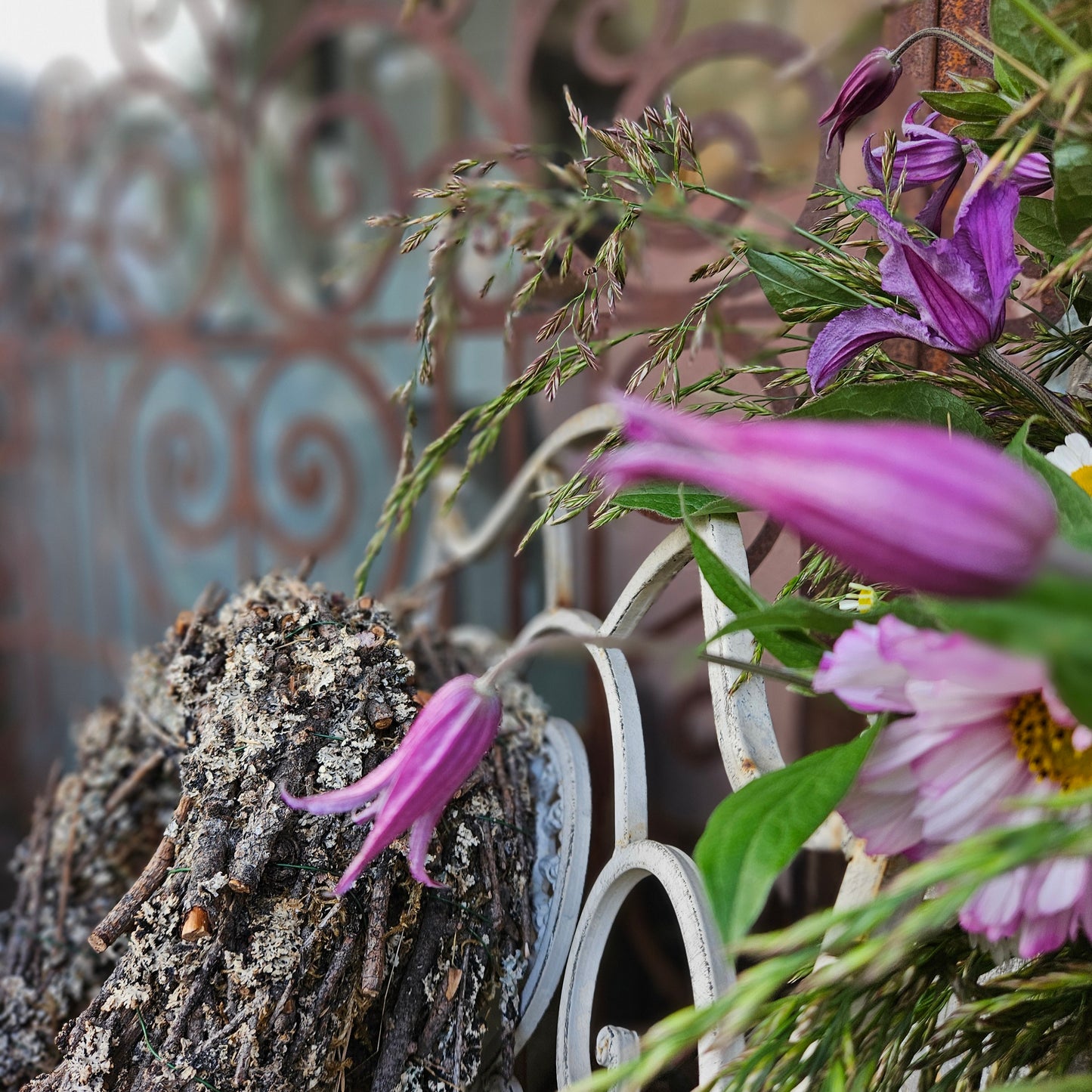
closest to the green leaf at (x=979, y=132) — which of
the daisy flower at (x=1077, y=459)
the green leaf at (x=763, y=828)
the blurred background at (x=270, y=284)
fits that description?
the daisy flower at (x=1077, y=459)

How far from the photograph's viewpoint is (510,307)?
0.32 m

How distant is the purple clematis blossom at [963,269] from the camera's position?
0.28 meters

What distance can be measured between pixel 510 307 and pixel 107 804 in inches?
14.9

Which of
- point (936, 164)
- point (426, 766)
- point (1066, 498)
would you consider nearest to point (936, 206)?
point (936, 164)

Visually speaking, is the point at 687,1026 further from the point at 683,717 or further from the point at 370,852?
the point at 683,717

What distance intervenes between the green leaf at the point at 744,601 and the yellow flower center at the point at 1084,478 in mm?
92

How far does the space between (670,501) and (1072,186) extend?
16 centimetres

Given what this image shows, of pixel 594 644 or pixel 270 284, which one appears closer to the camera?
pixel 594 644

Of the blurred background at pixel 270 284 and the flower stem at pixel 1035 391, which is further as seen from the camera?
the blurred background at pixel 270 284

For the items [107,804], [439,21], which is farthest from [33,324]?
[107,804]

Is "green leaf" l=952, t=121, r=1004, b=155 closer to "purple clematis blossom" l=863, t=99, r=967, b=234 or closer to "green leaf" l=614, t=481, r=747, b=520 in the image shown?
"purple clematis blossom" l=863, t=99, r=967, b=234

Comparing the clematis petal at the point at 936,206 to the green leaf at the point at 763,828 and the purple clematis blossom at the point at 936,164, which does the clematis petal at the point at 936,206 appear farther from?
the green leaf at the point at 763,828

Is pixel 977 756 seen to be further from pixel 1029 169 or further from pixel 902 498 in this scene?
pixel 1029 169

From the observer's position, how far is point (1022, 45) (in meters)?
0.29
